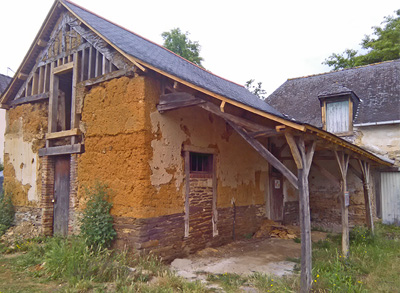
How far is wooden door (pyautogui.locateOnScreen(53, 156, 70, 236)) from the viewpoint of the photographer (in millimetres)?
7743

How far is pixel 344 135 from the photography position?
38.0 ft

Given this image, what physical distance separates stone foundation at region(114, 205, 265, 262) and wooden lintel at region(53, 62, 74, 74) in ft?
13.4

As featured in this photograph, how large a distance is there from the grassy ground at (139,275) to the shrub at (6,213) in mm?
2081

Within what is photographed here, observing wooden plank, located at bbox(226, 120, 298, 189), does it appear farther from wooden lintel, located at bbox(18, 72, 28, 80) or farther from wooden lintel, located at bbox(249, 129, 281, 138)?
wooden lintel, located at bbox(18, 72, 28, 80)

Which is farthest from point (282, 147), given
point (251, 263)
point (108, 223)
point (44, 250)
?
point (44, 250)

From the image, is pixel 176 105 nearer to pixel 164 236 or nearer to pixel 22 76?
pixel 164 236

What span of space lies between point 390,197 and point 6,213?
40.6 feet

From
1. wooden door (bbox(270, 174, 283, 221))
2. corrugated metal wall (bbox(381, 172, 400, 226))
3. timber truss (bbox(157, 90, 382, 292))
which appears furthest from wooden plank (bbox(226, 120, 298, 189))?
corrugated metal wall (bbox(381, 172, 400, 226))

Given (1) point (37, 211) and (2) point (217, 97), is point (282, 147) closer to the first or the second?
(2) point (217, 97)

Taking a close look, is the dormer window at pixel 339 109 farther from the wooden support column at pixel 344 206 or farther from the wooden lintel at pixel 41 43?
the wooden lintel at pixel 41 43

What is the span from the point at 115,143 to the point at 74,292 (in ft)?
9.91

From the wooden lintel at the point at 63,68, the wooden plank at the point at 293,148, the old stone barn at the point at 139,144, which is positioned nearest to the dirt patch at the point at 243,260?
the old stone barn at the point at 139,144

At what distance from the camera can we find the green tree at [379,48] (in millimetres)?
18797

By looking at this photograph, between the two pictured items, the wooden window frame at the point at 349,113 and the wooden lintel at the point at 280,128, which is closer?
the wooden lintel at the point at 280,128
